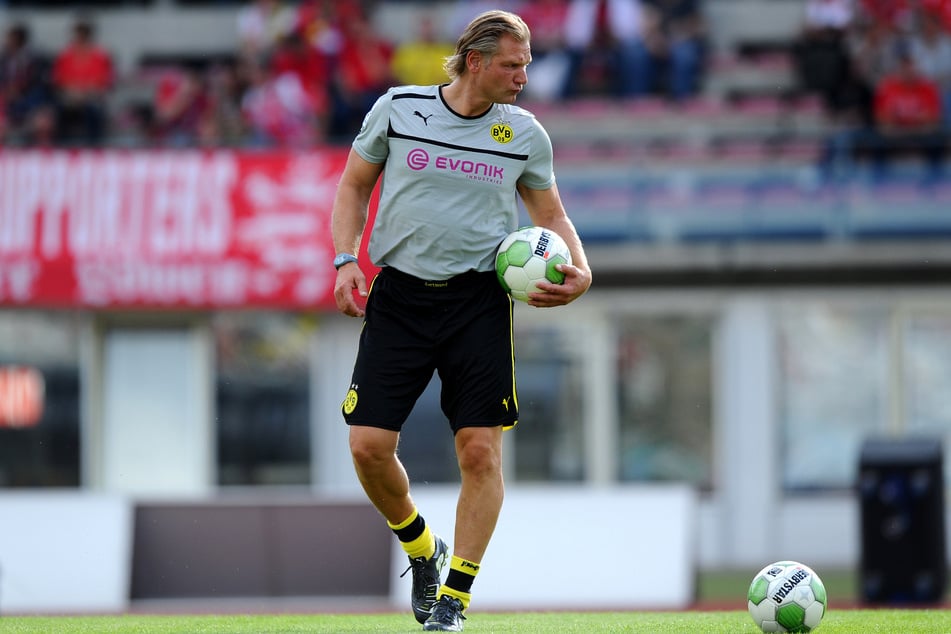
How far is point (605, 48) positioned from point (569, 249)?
1177 cm

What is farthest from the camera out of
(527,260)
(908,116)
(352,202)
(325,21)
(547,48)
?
(325,21)

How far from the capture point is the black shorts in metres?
6.70

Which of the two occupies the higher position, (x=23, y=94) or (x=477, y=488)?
(x=23, y=94)

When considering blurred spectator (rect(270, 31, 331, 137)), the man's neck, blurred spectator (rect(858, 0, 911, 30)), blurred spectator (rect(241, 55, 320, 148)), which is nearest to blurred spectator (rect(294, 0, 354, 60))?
blurred spectator (rect(270, 31, 331, 137))

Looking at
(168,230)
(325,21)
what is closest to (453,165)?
(168,230)

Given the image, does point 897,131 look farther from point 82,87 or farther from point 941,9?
point 82,87

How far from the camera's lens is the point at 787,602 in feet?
21.7

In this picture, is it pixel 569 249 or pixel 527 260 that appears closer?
pixel 527 260

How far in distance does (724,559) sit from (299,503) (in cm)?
597

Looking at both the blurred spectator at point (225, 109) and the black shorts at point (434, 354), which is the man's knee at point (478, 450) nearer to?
the black shorts at point (434, 354)

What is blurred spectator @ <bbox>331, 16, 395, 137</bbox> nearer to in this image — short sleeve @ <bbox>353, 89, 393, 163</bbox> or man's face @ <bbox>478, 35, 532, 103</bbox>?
short sleeve @ <bbox>353, 89, 393, 163</bbox>

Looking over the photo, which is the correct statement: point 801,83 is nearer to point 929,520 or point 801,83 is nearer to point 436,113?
point 929,520

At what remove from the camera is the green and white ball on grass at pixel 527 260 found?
6.61 m

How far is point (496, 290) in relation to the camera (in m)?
6.85
